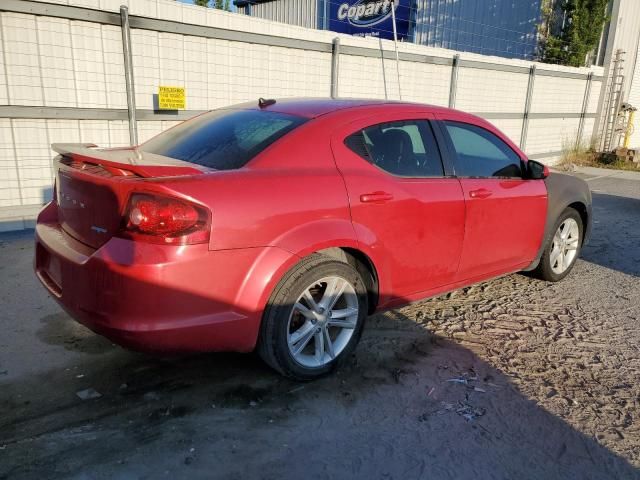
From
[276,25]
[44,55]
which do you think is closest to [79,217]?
[44,55]

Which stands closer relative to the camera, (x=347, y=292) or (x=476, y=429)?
(x=476, y=429)

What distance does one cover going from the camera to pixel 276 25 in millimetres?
7918

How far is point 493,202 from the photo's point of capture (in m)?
4.05

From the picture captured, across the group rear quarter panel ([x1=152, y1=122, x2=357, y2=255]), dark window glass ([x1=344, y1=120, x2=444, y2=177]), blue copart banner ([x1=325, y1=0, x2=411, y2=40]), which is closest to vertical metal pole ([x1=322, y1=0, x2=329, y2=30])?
blue copart banner ([x1=325, y1=0, x2=411, y2=40])

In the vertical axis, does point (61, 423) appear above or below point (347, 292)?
below

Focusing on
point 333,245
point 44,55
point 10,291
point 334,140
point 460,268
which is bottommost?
point 10,291

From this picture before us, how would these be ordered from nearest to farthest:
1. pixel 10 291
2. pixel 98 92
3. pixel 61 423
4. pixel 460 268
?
pixel 61 423 → pixel 460 268 → pixel 10 291 → pixel 98 92

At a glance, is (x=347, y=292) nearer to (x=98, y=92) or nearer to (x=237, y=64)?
(x=98, y=92)

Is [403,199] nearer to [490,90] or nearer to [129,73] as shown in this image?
[129,73]

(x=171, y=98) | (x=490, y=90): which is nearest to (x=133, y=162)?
(x=171, y=98)

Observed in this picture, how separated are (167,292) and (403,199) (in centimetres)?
161

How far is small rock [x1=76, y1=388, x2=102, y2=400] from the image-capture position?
3.01 metres

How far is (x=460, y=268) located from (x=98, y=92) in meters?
4.83

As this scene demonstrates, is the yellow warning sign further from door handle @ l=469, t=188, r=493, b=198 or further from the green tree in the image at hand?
the green tree
